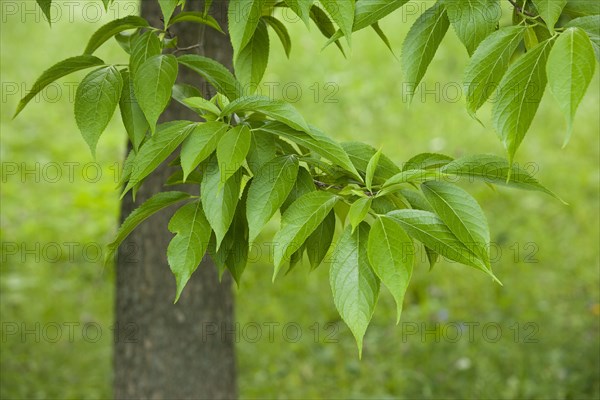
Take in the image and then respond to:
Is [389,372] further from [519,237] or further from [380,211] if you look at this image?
[380,211]

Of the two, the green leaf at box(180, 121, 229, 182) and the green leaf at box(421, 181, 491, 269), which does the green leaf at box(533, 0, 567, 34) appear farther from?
the green leaf at box(180, 121, 229, 182)

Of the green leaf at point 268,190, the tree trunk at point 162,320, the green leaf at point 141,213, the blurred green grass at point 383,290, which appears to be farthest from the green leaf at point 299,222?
the blurred green grass at point 383,290

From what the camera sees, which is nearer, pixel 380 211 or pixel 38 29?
pixel 380 211

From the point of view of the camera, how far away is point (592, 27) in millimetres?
1008

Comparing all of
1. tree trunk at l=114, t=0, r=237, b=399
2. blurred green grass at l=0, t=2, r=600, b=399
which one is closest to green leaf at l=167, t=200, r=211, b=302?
tree trunk at l=114, t=0, r=237, b=399

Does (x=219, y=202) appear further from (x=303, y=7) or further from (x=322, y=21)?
(x=322, y=21)

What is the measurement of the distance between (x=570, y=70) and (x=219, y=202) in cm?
49

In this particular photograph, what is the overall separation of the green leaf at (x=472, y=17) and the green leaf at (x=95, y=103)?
514mm

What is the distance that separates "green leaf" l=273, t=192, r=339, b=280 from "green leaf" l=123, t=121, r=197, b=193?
0.19 meters

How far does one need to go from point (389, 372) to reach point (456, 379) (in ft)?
0.98

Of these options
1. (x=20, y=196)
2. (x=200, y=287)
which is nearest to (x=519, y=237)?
(x=200, y=287)

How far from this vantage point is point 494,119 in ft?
3.19

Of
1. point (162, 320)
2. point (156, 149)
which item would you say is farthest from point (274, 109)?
point (162, 320)

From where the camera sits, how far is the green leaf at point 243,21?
1.11m
